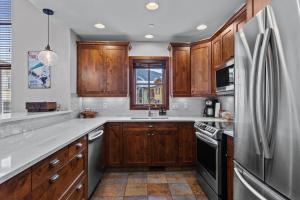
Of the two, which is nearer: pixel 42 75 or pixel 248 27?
pixel 248 27

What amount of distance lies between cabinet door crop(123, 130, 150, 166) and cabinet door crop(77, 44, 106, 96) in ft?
3.47

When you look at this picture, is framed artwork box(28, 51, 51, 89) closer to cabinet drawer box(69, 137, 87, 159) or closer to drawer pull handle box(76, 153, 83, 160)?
cabinet drawer box(69, 137, 87, 159)

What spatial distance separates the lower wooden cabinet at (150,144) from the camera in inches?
135

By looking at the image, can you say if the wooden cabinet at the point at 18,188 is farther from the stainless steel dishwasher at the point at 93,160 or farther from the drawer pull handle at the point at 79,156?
the stainless steel dishwasher at the point at 93,160

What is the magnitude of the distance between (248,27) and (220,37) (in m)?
1.81

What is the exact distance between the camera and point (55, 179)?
145 cm

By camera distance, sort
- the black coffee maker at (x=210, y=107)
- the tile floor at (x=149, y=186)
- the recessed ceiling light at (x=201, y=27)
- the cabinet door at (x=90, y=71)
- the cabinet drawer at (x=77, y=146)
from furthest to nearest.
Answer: the black coffee maker at (x=210, y=107), the cabinet door at (x=90, y=71), the recessed ceiling light at (x=201, y=27), the tile floor at (x=149, y=186), the cabinet drawer at (x=77, y=146)

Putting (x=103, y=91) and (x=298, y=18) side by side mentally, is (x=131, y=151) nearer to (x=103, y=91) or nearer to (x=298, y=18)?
(x=103, y=91)

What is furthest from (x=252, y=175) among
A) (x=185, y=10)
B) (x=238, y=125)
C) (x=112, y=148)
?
(x=112, y=148)

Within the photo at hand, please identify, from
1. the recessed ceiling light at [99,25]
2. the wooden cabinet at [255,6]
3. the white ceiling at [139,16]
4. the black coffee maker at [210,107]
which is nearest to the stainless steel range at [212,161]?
the black coffee maker at [210,107]

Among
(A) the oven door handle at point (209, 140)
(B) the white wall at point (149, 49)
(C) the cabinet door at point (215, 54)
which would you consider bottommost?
(A) the oven door handle at point (209, 140)

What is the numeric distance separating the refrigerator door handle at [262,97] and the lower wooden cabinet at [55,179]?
1397mm

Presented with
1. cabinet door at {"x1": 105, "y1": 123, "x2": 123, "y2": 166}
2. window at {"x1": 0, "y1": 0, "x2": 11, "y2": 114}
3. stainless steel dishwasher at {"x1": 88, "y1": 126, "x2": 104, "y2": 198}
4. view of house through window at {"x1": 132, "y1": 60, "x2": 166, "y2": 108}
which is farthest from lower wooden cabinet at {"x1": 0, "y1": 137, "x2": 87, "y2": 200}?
window at {"x1": 0, "y1": 0, "x2": 11, "y2": 114}

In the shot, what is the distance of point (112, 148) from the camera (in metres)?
3.44
